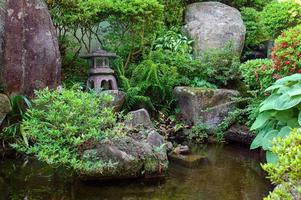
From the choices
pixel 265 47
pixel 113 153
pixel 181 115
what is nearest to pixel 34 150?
pixel 113 153

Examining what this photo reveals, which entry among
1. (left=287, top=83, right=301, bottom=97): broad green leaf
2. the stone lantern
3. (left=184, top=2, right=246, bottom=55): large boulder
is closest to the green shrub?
(left=287, top=83, right=301, bottom=97): broad green leaf

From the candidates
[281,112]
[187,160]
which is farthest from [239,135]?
[281,112]

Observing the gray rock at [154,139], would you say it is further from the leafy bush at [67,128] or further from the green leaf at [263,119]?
the green leaf at [263,119]

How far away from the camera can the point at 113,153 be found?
5.06m

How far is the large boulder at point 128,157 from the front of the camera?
5027 millimetres

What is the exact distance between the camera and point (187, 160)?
6.16 metres

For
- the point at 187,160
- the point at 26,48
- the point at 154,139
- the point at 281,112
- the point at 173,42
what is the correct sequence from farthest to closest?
the point at 173,42
the point at 26,48
the point at 187,160
the point at 154,139
the point at 281,112

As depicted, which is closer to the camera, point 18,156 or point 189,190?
point 189,190

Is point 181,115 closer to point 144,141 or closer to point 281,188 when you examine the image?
point 144,141

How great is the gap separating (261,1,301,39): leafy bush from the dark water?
3.50 meters

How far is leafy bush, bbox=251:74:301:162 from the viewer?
497cm

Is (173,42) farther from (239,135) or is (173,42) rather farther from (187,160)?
(187,160)

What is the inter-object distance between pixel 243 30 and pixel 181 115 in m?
3.15

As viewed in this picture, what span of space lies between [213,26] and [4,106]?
5.64m
